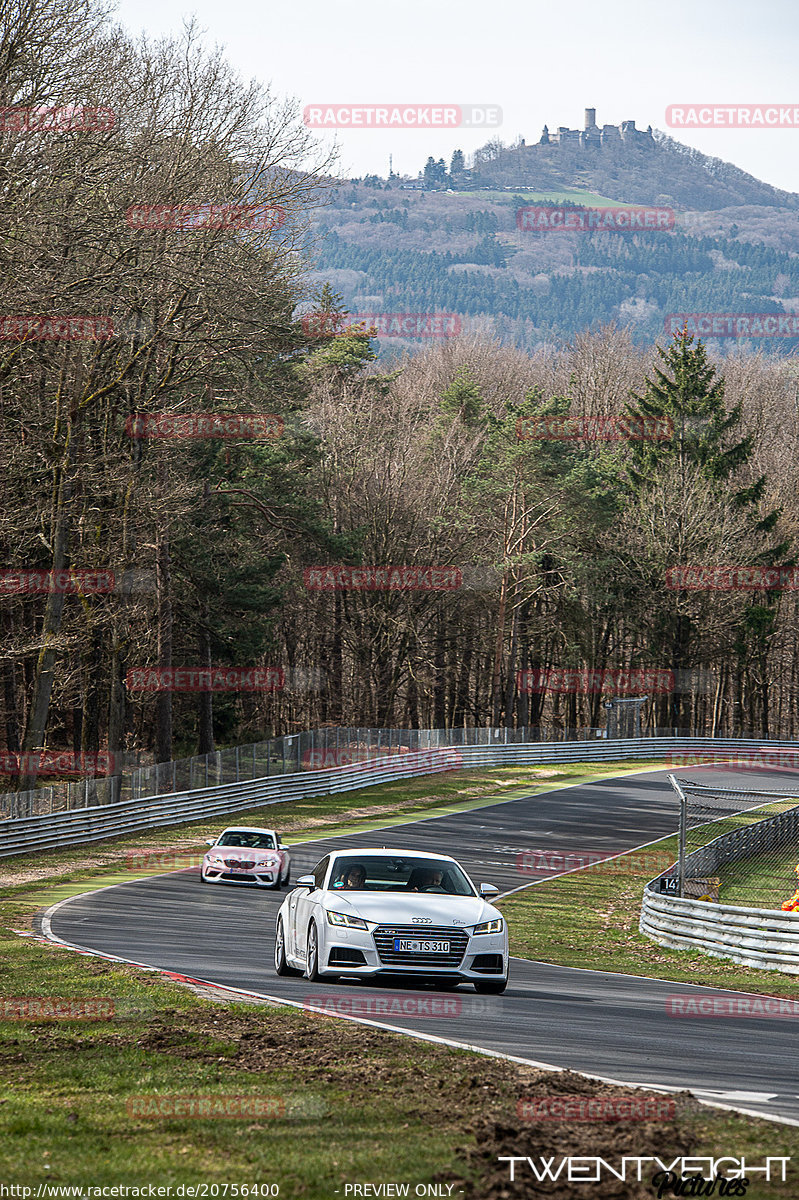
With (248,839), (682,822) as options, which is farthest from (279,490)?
(682,822)

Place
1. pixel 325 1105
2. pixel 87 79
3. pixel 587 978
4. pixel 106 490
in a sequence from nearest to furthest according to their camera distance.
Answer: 1. pixel 325 1105
2. pixel 587 978
3. pixel 87 79
4. pixel 106 490

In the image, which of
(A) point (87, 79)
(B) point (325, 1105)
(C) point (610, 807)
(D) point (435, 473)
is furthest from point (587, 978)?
(D) point (435, 473)

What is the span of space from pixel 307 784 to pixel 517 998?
34.2 metres

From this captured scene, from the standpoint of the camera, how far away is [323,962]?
12461 mm

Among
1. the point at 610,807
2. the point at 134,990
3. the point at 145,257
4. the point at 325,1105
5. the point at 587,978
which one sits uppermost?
the point at 145,257

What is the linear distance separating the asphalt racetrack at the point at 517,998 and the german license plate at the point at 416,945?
0.51 metres

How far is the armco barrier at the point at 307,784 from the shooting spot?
33.9 m

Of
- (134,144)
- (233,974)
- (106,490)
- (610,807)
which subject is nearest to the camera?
(233,974)

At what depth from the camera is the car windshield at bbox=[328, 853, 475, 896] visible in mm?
13047

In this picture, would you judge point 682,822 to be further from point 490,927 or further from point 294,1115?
point 294,1115

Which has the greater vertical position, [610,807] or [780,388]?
[780,388]

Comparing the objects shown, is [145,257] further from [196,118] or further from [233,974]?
[233,974]

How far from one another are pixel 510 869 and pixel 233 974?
19520 millimetres

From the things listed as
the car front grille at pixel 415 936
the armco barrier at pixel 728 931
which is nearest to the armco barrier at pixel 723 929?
the armco barrier at pixel 728 931
